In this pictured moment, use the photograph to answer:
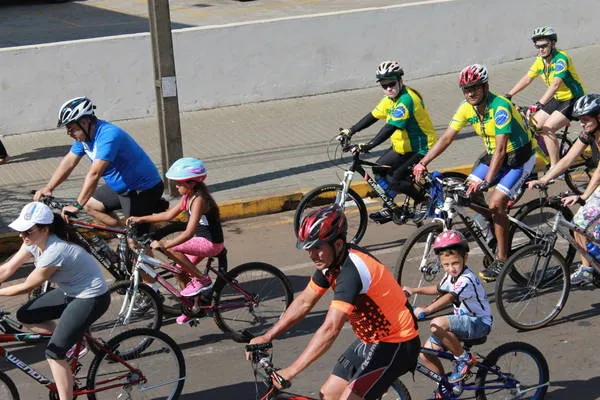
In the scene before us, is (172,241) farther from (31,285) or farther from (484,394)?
(484,394)

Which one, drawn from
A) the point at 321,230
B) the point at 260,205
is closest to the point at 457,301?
the point at 321,230

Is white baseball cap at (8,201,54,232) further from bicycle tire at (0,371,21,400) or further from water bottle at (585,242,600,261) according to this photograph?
water bottle at (585,242,600,261)

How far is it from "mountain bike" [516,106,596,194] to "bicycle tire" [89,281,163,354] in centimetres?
554

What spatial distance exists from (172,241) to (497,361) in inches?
115

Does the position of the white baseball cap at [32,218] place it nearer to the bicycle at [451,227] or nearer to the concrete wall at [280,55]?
the bicycle at [451,227]

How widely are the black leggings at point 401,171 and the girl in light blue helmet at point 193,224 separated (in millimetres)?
2587

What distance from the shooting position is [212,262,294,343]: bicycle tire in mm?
8297

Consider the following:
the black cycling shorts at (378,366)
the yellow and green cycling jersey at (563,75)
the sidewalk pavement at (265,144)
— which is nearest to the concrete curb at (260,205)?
the sidewalk pavement at (265,144)

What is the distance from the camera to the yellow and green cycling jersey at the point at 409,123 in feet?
33.3

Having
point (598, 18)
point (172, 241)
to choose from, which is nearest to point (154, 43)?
point (172, 241)

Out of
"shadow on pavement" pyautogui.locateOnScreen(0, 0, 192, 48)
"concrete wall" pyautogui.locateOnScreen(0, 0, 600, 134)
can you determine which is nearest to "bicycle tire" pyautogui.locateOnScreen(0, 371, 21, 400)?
"concrete wall" pyautogui.locateOnScreen(0, 0, 600, 134)

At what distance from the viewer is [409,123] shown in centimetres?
1023

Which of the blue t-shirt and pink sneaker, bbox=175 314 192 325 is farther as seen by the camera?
the blue t-shirt

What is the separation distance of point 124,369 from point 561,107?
7.18 m
